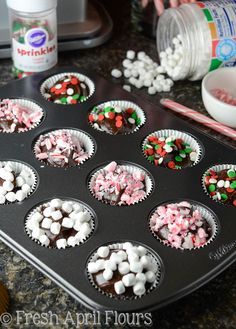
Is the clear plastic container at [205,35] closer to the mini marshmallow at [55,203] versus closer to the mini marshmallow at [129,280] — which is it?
the mini marshmallow at [55,203]

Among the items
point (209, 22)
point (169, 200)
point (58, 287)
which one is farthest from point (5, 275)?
point (209, 22)

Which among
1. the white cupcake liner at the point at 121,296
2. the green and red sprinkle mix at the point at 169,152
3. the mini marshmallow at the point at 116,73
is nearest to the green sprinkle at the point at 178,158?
the green and red sprinkle mix at the point at 169,152

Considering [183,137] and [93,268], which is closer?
[93,268]

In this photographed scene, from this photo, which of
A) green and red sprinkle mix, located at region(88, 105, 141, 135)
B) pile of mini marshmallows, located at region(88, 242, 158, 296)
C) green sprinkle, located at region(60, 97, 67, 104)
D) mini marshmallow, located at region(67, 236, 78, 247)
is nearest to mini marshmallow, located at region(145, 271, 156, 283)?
pile of mini marshmallows, located at region(88, 242, 158, 296)

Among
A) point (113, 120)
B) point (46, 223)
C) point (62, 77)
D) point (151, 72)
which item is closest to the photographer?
point (46, 223)

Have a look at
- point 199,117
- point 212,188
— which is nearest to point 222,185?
point 212,188

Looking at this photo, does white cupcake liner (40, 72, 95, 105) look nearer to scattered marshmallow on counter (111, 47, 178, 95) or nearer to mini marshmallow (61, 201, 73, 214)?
scattered marshmallow on counter (111, 47, 178, 95)

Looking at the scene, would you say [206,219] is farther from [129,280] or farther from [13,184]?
[13,184]
